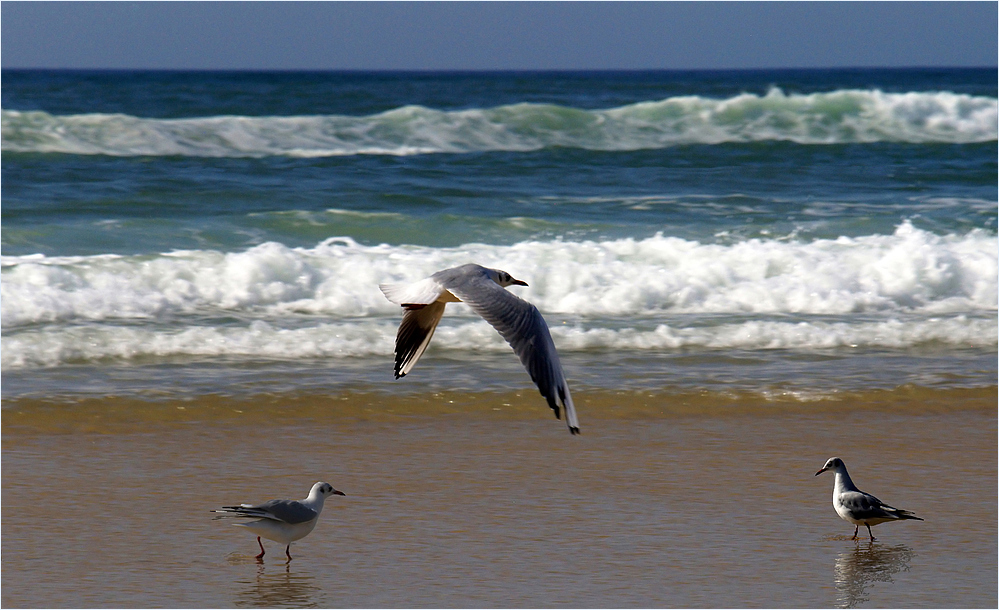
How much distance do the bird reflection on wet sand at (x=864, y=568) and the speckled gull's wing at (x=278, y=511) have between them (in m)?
1.60

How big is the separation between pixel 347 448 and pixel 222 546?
3.78 feet

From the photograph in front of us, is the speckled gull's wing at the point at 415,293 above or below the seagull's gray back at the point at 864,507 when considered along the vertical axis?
above

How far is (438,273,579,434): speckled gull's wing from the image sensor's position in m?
3.86

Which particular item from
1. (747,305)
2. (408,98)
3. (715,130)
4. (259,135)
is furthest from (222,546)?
(408,98)

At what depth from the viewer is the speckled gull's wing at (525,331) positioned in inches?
152

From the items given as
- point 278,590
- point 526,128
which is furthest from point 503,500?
point 526,128

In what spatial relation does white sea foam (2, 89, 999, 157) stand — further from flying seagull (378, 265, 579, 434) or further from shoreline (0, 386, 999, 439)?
flying seagull (378, 265, 579, 434)

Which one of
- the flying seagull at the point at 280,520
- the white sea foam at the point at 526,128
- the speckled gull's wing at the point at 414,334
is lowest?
the flying seagull at the point at 280,520

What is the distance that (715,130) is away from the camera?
1905 centimetres

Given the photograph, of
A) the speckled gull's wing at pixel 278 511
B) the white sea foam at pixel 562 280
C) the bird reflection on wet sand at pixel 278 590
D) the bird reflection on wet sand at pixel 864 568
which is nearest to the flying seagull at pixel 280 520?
the speckled gull's wing at pixel 278 511

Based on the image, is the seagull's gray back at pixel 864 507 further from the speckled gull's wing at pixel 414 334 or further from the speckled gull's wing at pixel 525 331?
the speckled gull's wing at pixel 414 334

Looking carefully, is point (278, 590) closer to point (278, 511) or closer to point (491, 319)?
point (278, 511)

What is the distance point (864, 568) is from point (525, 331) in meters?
1.27

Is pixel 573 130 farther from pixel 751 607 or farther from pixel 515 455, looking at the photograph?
pixel 751 607
